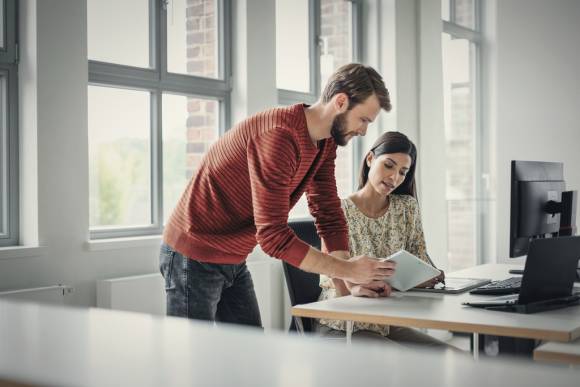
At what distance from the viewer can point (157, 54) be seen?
389 centimetres

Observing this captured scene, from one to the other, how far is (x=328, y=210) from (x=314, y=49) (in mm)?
2668

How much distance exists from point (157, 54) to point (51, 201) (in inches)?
41.9

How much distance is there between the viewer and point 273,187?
7.04ft

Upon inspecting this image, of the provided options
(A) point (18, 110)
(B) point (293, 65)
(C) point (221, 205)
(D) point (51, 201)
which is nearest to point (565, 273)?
(C) point (221, 205)

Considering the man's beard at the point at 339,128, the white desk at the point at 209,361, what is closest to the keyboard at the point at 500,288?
the man's beard at the point at 339,128

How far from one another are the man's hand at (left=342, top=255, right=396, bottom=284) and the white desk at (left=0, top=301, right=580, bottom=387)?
76.6 inches

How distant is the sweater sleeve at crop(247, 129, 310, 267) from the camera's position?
2146 mm

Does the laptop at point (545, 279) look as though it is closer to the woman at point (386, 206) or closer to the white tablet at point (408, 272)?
the white tablet at point (408, 272)

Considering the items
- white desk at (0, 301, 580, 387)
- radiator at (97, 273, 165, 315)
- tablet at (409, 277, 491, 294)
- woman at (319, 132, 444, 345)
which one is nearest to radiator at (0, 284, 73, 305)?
radiator at (97, 273, 165, 315)

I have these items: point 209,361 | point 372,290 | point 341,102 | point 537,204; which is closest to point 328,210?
point 372,290

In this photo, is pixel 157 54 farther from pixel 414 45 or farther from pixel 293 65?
pixel 414 45

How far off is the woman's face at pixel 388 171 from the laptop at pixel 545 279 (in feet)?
2.28

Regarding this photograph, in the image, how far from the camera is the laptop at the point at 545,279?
7.29ft

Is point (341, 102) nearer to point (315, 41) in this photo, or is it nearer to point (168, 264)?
point (168, 264)
